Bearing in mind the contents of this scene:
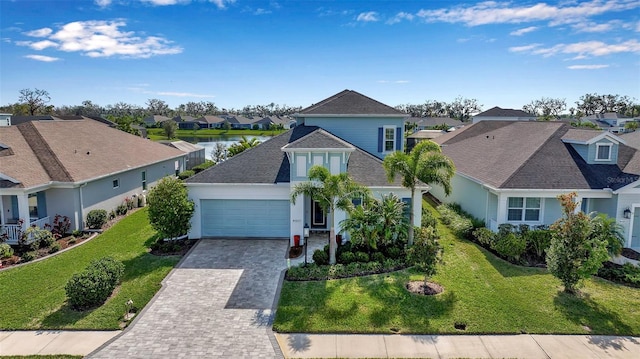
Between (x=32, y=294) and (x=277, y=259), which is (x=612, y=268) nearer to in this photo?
(x=277, y=259)

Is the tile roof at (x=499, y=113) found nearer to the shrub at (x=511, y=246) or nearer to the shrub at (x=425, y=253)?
the shrub at (x=511, y=246)

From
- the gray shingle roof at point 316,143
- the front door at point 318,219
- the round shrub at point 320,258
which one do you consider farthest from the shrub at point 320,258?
the gray shingle roof at point 316,143

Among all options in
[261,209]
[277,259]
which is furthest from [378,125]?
[277,259]

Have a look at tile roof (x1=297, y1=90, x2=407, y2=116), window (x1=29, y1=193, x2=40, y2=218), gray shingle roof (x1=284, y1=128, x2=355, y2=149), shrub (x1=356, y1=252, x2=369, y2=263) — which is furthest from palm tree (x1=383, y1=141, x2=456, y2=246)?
window (x1=29, y1=193, x2=40, y2=218)

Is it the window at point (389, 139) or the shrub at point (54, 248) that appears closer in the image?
the shrub at point (54, 248)

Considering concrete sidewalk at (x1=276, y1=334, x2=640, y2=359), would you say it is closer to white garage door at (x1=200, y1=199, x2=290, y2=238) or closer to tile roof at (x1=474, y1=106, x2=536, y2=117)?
white garage door at (x1=200, y1=199, x2=290, y2=238)

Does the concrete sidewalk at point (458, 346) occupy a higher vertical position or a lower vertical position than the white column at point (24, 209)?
lower
